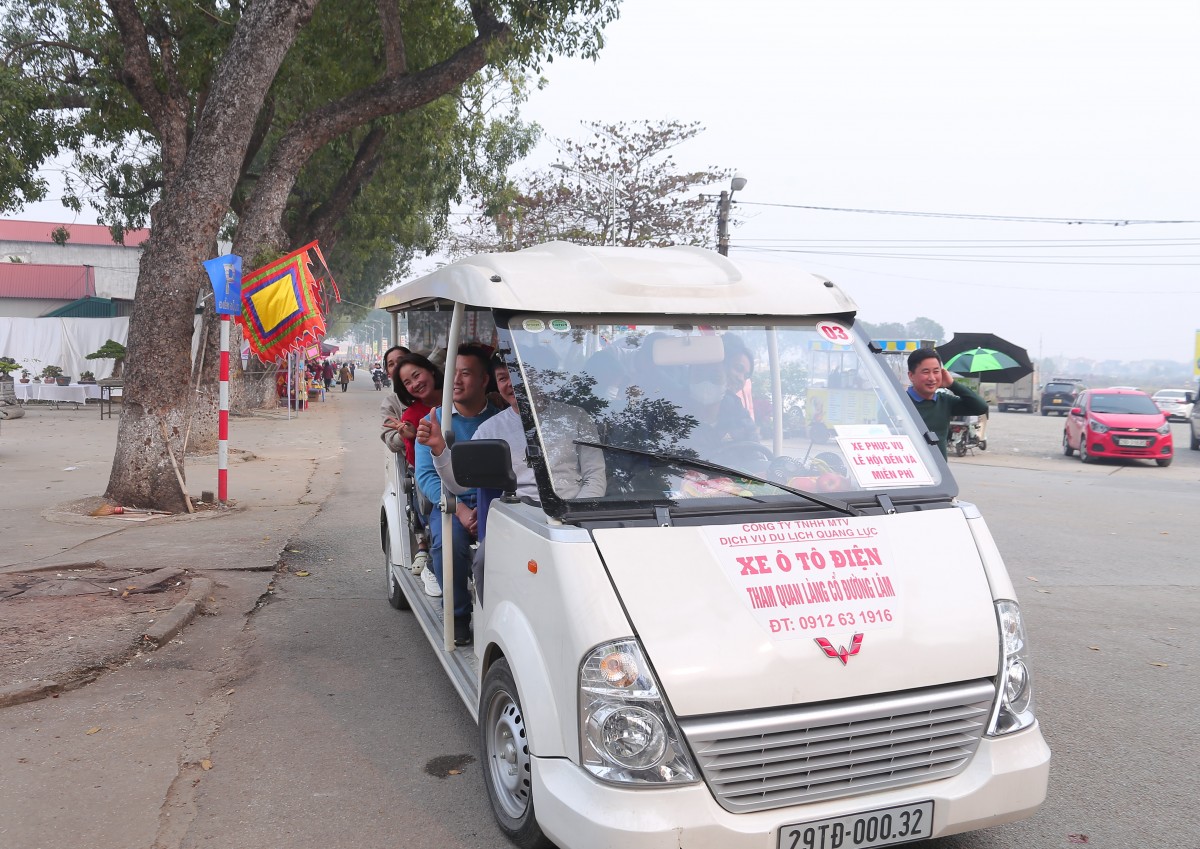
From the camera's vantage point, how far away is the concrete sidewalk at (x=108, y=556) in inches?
216

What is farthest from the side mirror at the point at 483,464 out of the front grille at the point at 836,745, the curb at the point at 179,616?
the curb at the point at 179,616

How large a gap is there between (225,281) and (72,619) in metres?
4.84

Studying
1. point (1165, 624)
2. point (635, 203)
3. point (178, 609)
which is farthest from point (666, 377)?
point (635, 203)

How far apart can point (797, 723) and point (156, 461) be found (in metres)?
8.93

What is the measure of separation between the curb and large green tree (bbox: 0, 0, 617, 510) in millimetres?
3794

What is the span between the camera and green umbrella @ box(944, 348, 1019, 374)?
66.4 ft

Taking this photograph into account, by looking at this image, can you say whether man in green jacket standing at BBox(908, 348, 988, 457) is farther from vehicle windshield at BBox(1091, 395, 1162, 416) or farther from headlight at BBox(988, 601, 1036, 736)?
vehicle windshield at BBox(1091, 395, 1162, 416)

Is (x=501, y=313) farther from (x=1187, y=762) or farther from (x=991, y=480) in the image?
(x=991, y=480)

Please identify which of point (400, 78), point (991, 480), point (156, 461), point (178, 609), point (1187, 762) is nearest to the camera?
point (1187, 762)

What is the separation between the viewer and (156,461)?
33.1ft

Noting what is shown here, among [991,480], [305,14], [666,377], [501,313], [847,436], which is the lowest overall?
[991,480]

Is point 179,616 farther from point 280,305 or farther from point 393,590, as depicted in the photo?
point 280,305

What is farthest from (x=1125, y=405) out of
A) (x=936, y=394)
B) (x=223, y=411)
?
(x=223, y=411)

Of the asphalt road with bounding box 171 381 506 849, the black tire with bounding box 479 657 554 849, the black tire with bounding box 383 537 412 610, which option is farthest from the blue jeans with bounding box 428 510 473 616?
the black tire with bounding box 383 537 412 610
